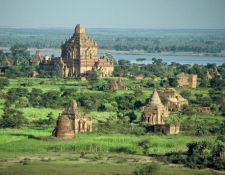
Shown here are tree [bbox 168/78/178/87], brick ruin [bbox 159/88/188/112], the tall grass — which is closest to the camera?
the tall grass

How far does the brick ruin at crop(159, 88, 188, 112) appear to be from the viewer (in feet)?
214

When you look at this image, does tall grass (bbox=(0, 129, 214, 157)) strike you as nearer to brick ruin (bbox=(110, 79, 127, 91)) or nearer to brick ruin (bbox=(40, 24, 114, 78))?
brick ruin (bbox=(110, 79, 127, 91))

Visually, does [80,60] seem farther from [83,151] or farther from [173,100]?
[83,151]

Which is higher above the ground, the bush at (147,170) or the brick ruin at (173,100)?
the bush at (147,170)

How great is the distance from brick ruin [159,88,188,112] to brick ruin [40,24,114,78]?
78.8 ft

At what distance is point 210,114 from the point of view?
205 feet

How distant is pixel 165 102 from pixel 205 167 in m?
21.8

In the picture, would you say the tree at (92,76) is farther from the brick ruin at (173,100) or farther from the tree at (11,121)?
the tree at (11,121)

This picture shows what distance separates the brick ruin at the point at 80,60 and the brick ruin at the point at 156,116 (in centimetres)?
3149

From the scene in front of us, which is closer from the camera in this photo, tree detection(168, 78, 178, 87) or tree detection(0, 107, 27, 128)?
tree detection(0, 107, 27, 128)

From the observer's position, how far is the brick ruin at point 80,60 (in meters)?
Answer: 92.6

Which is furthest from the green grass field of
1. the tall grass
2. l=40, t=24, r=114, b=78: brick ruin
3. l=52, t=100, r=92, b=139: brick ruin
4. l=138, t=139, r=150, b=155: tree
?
l=40, t=24, r=114, b=78: brick ruin

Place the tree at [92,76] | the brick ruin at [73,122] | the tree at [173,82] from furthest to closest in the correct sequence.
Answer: the tree at [92,76]
the tree at [173,82]
the brick ruin at [73,122]

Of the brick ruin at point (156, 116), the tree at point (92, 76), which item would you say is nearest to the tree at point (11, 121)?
the brick ruin at point (156, 116)
